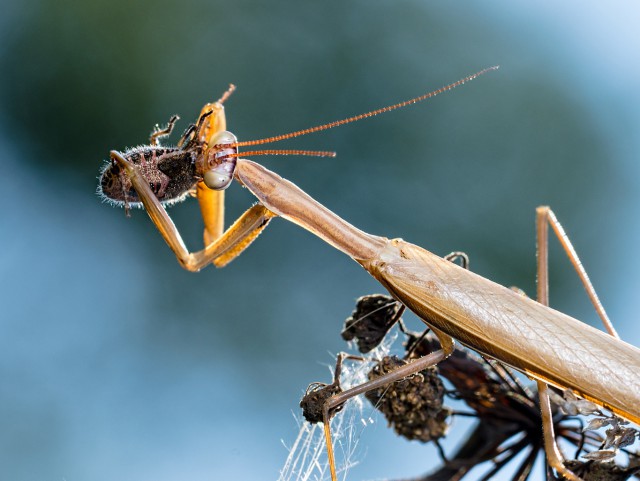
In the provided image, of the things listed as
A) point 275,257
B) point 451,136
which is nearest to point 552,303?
point 451,136

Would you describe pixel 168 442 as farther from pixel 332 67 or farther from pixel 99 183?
pixel 332 67

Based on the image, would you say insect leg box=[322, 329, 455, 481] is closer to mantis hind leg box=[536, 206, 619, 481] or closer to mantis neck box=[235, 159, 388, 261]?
mantis hind leg box=[536, 206, 619, 481]

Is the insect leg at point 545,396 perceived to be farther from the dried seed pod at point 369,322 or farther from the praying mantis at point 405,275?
the dried seed pod at point 369,322

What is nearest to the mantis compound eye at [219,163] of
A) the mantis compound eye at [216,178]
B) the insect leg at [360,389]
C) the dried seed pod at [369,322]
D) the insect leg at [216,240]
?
the mantis compound eye at [216,178]

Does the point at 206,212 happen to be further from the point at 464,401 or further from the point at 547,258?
the point at 547,258

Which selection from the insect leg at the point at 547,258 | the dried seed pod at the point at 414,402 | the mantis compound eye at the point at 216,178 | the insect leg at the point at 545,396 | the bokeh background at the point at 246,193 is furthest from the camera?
the bokeh background at the point at 246,193

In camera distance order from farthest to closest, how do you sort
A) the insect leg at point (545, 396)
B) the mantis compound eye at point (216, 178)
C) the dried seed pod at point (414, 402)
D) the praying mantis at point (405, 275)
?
the mantis compound eye at point (216, 178), the dried seed pod at point (414, 402), the praying mantis at point (405, 275), the insect leg at point (545, 396)

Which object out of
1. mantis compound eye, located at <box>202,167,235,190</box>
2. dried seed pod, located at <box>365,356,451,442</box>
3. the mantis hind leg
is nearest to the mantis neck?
mantis compound eye, located at <box>202,167,235,190</box>
